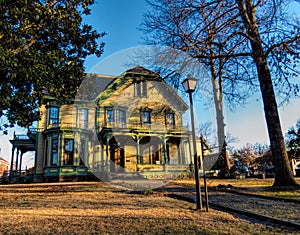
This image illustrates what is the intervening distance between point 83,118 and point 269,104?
1625 centimetres

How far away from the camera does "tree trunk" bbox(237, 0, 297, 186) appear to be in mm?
8414

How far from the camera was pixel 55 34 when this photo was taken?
10.5m

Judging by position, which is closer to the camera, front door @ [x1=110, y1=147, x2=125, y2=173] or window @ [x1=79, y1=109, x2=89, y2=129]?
front door @ [x1=110, y1=147, x2=125, y2=173]

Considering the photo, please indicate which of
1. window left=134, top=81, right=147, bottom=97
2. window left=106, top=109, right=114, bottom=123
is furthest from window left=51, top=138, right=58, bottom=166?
window left=134, top=81, right=147, bottom=97

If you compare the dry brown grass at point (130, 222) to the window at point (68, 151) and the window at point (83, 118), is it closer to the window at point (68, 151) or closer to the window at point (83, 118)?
the window at point (68, 151)

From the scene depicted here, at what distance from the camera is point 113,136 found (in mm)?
20266

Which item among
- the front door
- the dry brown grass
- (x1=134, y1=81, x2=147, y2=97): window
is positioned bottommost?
the dry brown grass

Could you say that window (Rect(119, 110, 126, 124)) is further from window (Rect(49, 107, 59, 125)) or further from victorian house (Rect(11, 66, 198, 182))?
window (Rect(49, 107, 59, 125))

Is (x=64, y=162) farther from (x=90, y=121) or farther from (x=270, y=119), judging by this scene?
(x=270, y=119)

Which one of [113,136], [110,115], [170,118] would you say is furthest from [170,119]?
[113,136]

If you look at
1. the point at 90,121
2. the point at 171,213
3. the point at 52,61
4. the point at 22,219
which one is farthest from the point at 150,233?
the point at 90,121

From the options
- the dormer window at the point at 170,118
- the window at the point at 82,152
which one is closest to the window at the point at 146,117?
the dormer window at the point at 170,118

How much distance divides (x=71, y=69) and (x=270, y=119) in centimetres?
840

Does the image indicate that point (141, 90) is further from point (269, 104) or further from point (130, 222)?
point (130, 222)
